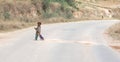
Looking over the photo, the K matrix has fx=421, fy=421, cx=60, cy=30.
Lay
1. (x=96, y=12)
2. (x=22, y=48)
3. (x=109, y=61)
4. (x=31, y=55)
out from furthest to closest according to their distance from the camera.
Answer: (x=96, y=12) < (x=22, y=48) < (x=31, y=55) < (x=109, y=61)

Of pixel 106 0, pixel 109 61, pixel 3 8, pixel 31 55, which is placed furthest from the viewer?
pixel 106 0

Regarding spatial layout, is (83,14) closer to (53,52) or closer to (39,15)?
(39,15)

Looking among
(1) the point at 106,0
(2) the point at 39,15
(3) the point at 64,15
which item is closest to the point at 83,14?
(3) the point at 64,15

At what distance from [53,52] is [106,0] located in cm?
8100

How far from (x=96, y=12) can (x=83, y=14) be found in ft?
19.6

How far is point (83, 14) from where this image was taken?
236 ft

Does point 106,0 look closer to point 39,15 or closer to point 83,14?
point 83,14

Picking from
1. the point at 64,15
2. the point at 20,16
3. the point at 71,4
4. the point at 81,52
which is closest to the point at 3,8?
the point at 20,16

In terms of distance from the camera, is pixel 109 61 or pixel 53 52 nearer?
pixel 109 61

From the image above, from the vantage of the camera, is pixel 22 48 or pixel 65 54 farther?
pixel 22 48

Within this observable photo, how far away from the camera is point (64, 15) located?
210 ft

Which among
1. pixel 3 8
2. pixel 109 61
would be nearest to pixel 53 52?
pixel 109 61

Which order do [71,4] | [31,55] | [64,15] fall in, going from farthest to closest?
[71,4] → [64,15] → [31,55]

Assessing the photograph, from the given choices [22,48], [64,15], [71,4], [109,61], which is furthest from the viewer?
[71,4]
